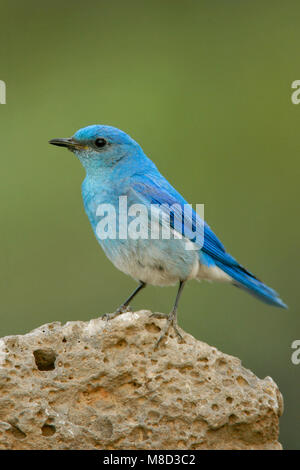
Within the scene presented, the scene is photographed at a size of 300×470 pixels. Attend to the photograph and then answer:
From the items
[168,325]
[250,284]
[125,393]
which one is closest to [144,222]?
[168,325]

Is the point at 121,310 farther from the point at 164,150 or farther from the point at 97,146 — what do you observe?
the point at 164,150

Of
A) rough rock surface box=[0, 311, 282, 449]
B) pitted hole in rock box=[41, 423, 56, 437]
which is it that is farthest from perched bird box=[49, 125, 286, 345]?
pitted hole in rock box=[41, 423, 56, 437]

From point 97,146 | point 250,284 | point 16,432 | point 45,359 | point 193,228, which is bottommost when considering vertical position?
point 16,432

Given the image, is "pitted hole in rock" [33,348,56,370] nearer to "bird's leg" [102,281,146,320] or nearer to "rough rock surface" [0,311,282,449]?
"rough rock surface" [0,311,282,449]

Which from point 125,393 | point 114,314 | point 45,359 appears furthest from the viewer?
point 114,314

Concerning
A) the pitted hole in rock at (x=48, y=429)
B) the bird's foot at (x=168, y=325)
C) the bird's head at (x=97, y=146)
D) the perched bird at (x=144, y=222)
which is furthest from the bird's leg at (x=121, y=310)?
the pitted hole in rock at (x=48, y=429)
